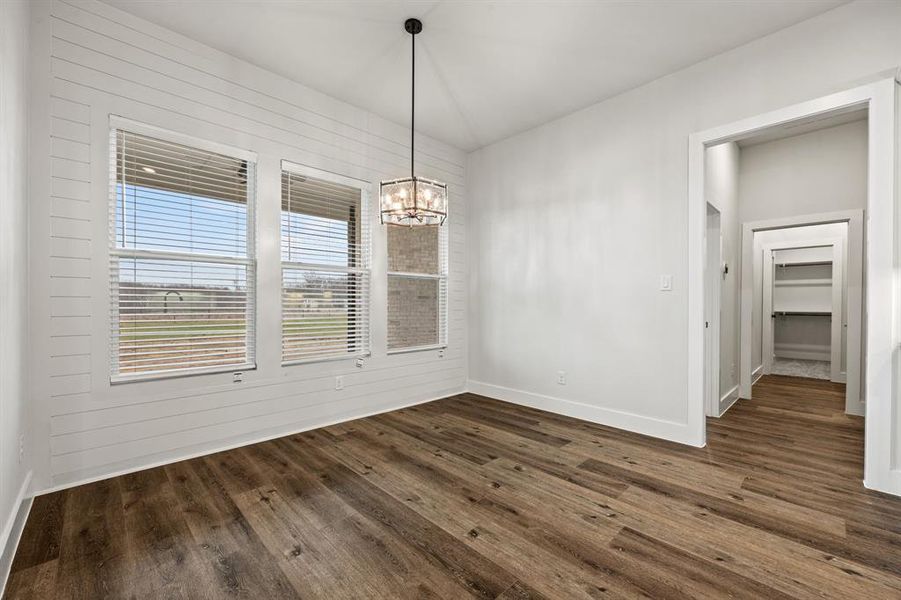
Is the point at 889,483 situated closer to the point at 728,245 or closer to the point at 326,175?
the point at 728,245

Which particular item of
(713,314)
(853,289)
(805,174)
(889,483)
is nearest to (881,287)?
(889,483)

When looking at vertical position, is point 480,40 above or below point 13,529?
above

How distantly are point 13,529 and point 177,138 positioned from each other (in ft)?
8.39

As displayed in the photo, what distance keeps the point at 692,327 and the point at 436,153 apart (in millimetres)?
3386

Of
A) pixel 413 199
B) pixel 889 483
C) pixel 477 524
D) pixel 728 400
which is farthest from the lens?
pixel 728 400

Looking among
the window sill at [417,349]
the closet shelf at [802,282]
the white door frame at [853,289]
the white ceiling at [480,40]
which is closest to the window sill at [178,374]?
the window sill at [417,349]

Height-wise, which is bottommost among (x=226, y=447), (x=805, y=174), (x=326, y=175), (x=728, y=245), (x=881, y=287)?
(x=226, y=447)

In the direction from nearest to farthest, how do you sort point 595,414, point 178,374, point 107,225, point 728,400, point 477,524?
1. point 477,524
2. point 107,225
3. point 178,374
4. point 595,414
5. point 728,400

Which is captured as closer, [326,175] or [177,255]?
[177,255]

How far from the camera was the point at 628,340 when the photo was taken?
3.72 meters

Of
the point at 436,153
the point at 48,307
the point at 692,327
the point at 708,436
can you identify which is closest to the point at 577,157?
the point at 436,153

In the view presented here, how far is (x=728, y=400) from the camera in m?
4.57

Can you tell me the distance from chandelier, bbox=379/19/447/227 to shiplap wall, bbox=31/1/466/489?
1.19 meters

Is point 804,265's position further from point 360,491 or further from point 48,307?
point 48,307
